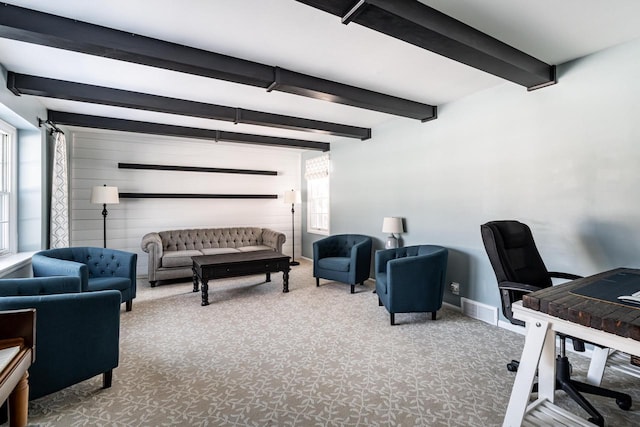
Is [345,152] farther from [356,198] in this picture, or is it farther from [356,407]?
[356,407]

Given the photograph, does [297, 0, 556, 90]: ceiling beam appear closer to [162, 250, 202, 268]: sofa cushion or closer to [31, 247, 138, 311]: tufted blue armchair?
[31, 247, 138, 311]: tufted blue armchair

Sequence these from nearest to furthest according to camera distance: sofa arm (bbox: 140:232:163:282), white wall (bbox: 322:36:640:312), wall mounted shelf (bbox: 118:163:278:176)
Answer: white wall (bbox: 322:36:640:312) → sofa arm (bbox: 140:232:163:282) → wall mounted shelf (bbox: 118:163:278:176)

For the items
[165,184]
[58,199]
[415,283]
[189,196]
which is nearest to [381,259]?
[415,283]

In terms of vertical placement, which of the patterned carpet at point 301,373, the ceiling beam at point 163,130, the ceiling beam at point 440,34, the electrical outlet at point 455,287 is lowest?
the patterned carpet at point 301,373

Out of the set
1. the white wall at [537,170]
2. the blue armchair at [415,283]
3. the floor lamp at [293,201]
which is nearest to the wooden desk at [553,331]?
the white wall at [537,170]

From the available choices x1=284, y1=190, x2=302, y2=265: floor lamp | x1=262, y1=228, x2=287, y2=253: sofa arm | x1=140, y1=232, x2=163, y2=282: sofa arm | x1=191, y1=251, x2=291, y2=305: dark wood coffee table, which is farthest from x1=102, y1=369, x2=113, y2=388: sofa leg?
x1=284, y1=190, x2=302, y2=265: floor lamp

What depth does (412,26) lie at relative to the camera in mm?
1896

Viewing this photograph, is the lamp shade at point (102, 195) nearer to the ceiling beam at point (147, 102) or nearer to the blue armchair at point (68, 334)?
the ceiling beam at point (147, 102)

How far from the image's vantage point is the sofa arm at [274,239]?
227 inches

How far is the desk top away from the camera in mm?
1214

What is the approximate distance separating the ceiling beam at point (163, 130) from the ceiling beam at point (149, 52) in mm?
2474

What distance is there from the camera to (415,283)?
10.8 ft

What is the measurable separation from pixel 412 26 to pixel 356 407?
2.42 metres

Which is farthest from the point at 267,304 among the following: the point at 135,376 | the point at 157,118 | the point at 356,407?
the point at 157,118
